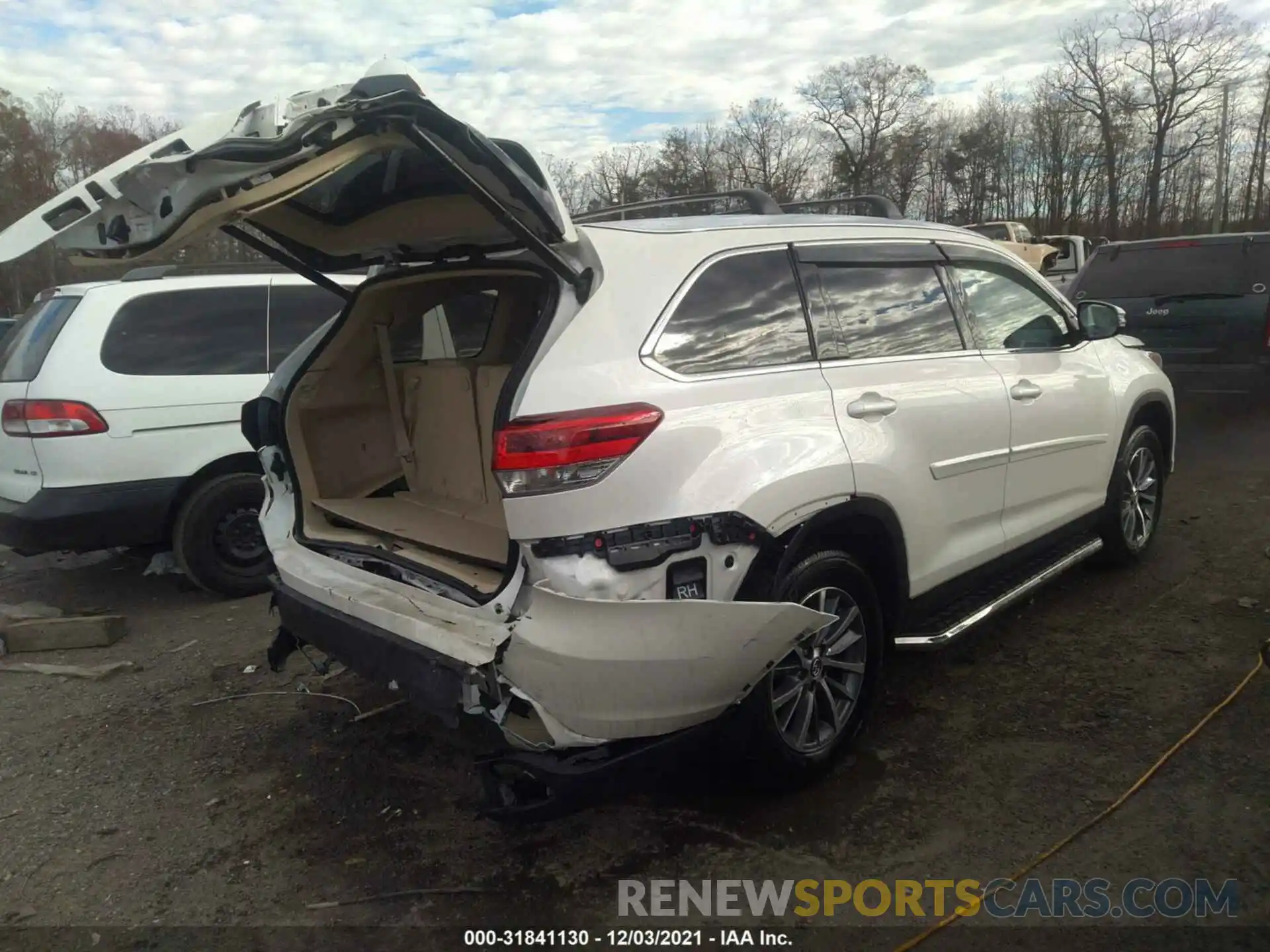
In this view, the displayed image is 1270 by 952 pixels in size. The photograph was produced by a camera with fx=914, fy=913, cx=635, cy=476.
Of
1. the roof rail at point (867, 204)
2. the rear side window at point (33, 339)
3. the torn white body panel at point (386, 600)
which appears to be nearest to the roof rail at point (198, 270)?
the rear side window at point (33, 339)

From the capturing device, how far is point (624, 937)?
259cm

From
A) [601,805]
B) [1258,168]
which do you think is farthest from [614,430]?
[1258,168]

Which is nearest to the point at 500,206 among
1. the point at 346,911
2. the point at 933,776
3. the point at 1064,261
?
the point at 346,911

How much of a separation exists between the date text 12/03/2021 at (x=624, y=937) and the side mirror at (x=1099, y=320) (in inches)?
134

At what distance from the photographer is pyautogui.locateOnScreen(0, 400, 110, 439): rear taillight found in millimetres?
4930

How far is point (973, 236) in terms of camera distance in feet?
13.9

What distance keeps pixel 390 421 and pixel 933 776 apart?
8.79 ft

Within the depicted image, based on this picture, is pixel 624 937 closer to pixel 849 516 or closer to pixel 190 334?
pixel 849 516

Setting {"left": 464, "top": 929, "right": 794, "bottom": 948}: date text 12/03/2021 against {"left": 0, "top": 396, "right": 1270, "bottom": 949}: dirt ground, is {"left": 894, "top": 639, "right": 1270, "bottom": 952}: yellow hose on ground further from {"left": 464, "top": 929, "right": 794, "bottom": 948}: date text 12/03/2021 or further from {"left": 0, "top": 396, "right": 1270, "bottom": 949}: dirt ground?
{"left": 464, "top": 929, "right": 794, "bottom": 948}: date text 12/03/2021

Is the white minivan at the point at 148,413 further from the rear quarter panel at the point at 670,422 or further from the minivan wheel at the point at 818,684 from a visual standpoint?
the minivan wheel at the point at 818,684

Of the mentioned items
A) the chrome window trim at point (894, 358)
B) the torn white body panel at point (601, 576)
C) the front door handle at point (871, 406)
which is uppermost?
the chrome window trim at point (894, 358)

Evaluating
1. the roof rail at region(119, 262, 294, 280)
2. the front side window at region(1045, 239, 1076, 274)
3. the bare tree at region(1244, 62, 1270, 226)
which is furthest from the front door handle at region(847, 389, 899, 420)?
the bare tree at region(1244, 62, 1270, 226)

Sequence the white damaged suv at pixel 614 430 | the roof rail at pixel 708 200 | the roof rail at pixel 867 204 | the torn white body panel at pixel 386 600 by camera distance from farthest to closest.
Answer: the roof rail at pixel 867 204
the roof rail at pixel 708 200
the torn white body panel at pixel 386 600
the white damaged suv at pixel 614 430

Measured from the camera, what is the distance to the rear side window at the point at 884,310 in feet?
11.0
